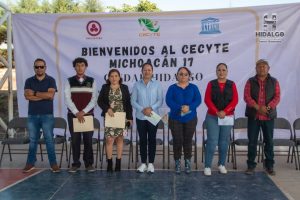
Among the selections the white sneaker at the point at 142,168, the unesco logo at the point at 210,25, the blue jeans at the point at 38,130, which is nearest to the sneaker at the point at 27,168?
the blue jeans at the point at 38,130

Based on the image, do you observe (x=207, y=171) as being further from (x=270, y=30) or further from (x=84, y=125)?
(x=270, y=30)

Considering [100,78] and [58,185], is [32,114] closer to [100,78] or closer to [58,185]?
[58,185]

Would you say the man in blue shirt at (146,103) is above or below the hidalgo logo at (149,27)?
below

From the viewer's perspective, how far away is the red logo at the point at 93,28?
303 inches

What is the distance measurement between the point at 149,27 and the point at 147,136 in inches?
97.8

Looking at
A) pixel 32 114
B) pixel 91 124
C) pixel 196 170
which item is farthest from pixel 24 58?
pixel 196 170

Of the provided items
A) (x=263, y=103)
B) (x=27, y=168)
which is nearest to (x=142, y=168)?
(x=27, y=168)

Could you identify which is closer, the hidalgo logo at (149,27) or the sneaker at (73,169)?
the sneaker at (73,169)

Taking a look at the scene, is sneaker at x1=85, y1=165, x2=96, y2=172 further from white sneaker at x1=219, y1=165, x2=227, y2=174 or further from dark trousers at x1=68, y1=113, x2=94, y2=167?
white sneaker at x1=219, y1=165, x2=227, y2=174

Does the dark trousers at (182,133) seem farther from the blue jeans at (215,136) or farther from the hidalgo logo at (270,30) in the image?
Answer: the hidalgo logo at (270,30)

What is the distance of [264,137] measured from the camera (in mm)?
5828

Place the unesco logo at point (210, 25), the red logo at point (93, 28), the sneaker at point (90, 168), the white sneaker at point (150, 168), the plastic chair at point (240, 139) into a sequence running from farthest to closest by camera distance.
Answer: the red logo at point (93, 28), the unesco logo at point (210, 25), the plastic chair at point (240, 139), the sneaker at point (90, 168), the white sneaker at point (150, 168)

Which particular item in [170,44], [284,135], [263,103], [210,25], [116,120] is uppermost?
[210,25]

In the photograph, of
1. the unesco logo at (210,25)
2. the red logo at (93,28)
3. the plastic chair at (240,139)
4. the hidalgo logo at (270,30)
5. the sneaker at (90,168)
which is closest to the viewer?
the sneaker at (90,168)
